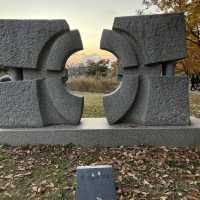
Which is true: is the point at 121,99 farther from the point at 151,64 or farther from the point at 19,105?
the point at 19,105

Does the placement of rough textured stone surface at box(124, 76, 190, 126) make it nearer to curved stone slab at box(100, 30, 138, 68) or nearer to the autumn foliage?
curved stone slab at box(100, 30, 138, 68)

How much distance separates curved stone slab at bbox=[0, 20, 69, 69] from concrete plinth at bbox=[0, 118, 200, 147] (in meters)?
1.38

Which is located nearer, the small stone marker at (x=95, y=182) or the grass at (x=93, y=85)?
the small stone marker at (x=95, y=182)

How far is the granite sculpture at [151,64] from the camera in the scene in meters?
7.65

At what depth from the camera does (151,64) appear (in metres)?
7.75

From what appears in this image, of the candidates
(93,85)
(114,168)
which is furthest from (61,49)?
(93,85)

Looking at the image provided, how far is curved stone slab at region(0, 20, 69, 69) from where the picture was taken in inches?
304

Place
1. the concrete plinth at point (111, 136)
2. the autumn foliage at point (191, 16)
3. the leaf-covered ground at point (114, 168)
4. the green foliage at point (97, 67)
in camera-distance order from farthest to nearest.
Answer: the green foliage at point (97, 67) → the autumn foliage at point (191, 16) → the concrete plinth at point (111, 136) → the leaf-covered ground at point (114, 168)

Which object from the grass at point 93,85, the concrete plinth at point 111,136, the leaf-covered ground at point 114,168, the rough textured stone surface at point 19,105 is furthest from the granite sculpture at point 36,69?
the grass at point 93,85

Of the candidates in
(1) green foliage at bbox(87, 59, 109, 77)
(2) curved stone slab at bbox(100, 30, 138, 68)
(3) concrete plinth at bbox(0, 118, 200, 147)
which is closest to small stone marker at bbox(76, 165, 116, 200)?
(3) concrete plinth at bbox(0, 118, 200, 147)

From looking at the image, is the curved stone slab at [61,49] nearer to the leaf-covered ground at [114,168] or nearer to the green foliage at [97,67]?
the leaf-covered ground at [114,168]

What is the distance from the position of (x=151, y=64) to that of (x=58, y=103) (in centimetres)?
202

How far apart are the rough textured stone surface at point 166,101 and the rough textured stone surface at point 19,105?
2.17 meters

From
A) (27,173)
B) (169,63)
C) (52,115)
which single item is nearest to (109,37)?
(169,63)
